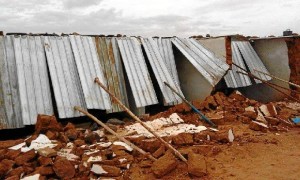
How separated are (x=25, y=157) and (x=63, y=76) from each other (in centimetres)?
299

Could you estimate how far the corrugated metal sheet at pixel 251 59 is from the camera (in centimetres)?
1366

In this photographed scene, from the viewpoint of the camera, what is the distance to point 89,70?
26.9 feet

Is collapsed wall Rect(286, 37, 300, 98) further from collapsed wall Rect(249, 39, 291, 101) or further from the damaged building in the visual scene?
the damaged building

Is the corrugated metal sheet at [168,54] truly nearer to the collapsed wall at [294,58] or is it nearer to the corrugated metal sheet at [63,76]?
the corrugated metal sheet at [63,76]

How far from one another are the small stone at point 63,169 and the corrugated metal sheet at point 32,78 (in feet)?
7.55

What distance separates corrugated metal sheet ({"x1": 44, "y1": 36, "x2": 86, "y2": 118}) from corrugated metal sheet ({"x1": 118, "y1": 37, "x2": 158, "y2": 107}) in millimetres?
1626

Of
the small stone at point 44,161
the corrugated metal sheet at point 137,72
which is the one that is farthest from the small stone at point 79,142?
the corrugated metal sheet at point 137,72

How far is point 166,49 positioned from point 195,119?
10.3 ft

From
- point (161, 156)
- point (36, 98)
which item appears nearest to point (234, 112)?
point (161, 156)

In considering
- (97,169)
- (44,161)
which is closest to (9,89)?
(44,161)

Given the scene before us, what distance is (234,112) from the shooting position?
950cm

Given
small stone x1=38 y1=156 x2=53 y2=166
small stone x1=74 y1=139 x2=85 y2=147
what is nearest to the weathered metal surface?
small stone x1=74 y1=139 x2=85 y2=147

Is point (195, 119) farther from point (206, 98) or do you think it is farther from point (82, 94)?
point (82, 94)

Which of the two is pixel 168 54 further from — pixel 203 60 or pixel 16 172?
pixel 16 172
